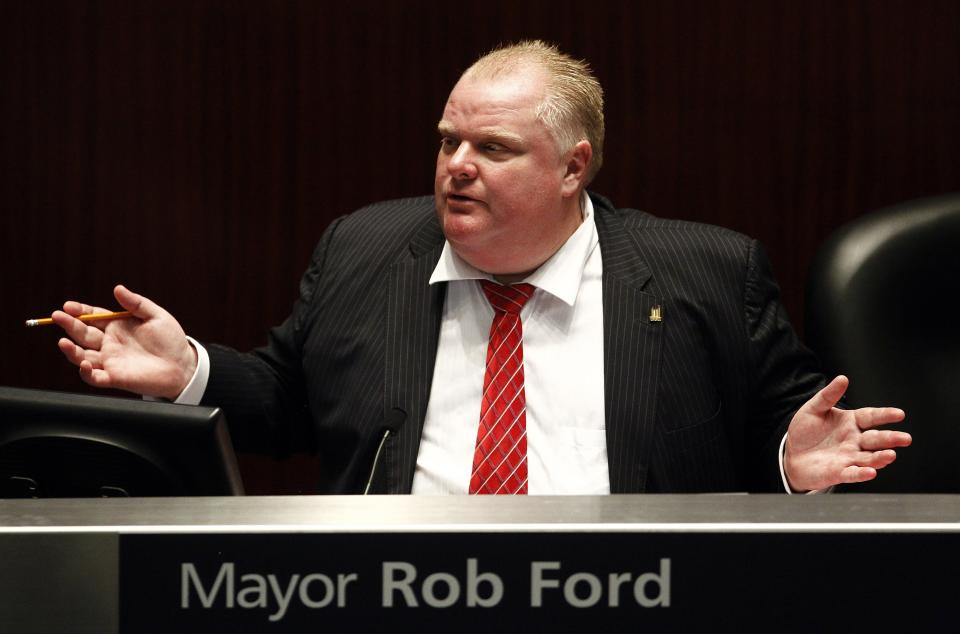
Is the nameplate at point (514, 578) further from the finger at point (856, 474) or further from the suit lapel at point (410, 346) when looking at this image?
the suit lapel at point (410, 346)

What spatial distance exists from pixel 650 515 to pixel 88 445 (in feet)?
1.86

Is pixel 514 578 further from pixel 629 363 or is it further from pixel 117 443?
pixel 629 363

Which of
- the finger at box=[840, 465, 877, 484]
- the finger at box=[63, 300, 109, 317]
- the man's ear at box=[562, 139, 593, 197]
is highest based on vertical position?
the man's ear at box=[562, 139, 593, 197]

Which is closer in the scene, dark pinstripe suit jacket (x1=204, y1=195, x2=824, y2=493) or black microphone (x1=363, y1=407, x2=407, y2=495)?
black microphone (x1=363, y1=407, x2=407, y2=495)

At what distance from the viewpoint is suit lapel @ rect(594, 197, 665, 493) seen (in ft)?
6.21

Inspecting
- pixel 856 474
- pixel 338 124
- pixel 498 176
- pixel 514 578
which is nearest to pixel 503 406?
pixel 498 176

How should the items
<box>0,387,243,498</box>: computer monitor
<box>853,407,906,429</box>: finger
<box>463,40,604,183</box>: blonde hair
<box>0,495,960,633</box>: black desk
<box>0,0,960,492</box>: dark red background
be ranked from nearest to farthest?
<box>0,495,960,633</box>: black desk
<box>0,387,243,498</box>: computer monitor
<box>853,407,906,429</box>: finger
<box>463,40,604,183</box>: blonde hair
<box>0,0,960,492</box>: dark red background

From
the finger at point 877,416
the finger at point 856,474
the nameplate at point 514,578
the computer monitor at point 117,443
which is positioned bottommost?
the finger at point 856,474

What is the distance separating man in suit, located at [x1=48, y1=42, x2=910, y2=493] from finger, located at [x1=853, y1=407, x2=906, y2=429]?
1.38 ft

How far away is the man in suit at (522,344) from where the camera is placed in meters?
1.90

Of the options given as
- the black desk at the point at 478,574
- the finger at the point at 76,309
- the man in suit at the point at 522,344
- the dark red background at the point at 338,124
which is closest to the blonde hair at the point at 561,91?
the man in suit at the point at 522,344

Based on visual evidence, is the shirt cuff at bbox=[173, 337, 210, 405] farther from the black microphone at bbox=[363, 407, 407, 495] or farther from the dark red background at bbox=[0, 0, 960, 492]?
the dark red background at bbox=[0, 0, 960, 492]

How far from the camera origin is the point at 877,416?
1432 millimetres

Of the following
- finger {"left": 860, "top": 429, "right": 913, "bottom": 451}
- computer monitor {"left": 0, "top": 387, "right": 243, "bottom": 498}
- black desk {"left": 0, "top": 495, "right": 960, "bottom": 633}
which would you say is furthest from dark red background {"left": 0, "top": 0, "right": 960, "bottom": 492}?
black desk {"left": 0, "top": 495, "right": 960, "bottom": 633}
